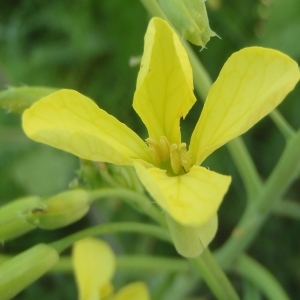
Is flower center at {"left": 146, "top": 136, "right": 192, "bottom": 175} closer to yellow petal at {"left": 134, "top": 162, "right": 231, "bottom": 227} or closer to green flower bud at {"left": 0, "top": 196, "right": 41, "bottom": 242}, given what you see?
yellow petal at {"left": 134, "top": 162, "right": 231, "bottom": 227}

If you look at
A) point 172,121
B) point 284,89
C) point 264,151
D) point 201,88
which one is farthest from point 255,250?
point 284,89

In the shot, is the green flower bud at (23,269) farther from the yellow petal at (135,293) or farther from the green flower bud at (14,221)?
the yellow petal at (135,293)

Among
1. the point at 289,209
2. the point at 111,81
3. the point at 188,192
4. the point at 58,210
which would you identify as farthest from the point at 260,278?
the point at 111,81

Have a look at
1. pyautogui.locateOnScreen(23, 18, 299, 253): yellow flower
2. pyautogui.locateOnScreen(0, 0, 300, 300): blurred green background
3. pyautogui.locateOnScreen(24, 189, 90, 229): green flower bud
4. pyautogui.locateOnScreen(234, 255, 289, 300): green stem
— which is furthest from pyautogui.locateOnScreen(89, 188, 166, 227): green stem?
pyautogui.locateOnScreen(0, 0, 300, 300): blurred green background

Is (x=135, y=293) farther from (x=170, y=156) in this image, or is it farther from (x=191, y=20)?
(x=191, y=20)

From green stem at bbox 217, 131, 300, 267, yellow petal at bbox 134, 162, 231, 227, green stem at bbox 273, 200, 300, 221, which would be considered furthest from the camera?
green stem at bbox 273, 200, 300, 221

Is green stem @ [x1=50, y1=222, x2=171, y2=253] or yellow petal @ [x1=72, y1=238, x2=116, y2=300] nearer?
green stem @ [x1=50, y1=222, x2=171, y2=253]
